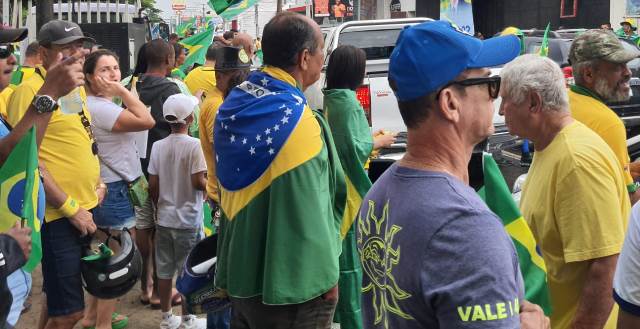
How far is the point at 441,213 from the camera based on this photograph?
1626mm

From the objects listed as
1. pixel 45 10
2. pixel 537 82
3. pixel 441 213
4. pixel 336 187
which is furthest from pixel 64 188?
pixel 45 10

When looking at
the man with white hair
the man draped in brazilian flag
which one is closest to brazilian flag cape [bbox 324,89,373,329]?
the man draped in brazilian flag

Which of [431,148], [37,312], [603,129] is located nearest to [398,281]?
[431,148]

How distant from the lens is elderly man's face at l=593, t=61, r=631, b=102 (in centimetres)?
362

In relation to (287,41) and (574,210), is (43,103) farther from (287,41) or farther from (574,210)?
Answer: (574,210)

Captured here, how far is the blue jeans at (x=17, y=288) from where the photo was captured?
2621 millimetres

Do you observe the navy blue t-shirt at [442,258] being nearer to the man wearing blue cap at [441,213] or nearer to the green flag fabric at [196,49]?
the man wearing blue cap at [441,213]

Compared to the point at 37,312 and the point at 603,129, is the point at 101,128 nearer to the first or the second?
the point at 37,312

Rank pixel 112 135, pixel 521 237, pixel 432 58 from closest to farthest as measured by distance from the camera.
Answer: pixel 432 58 → pixel 521 237 → pixel 112 135

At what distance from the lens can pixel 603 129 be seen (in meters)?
3.54

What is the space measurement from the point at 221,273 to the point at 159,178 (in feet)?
7.27

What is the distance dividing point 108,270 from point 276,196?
155cm

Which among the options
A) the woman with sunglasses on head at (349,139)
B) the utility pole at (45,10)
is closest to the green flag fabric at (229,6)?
the utility pole at (45,10)

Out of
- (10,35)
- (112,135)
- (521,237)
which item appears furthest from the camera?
(112,135)
